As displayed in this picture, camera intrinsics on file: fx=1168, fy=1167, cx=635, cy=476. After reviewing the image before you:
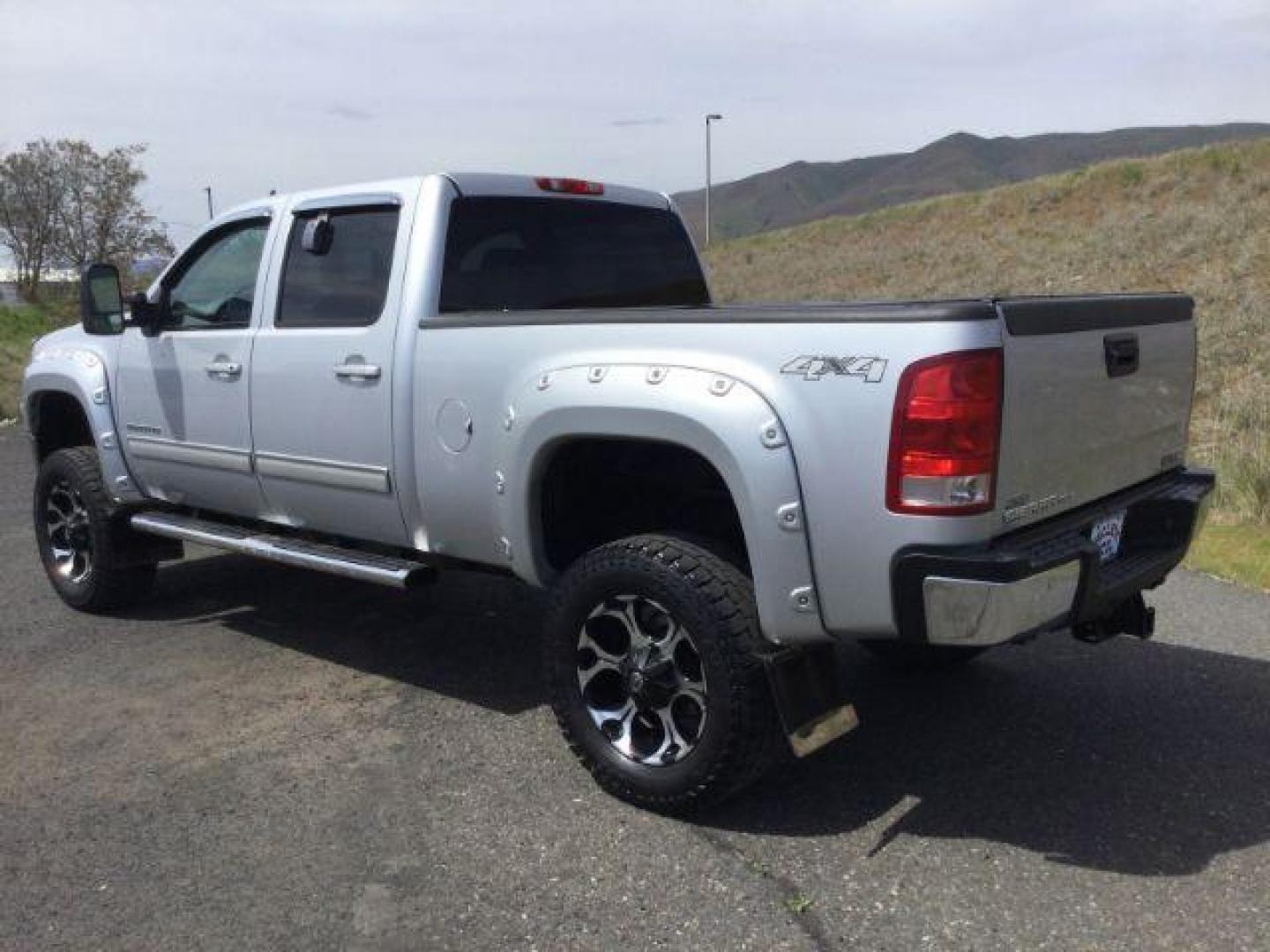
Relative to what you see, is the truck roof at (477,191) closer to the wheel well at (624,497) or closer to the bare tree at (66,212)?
the wheel well at (624,497)

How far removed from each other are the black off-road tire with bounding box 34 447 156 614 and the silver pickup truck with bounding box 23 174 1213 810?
32 cm

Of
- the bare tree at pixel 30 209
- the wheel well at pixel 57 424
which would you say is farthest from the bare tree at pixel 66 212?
the wheel well at pixel 57 424

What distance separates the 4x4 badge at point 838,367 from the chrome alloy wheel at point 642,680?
0.88 m

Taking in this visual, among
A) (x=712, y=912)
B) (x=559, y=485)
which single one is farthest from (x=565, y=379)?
(x=712, y=912)

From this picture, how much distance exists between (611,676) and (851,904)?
1.09 m

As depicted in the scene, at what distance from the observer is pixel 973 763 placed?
13.3 feet

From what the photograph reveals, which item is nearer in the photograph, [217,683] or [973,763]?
[973,763]

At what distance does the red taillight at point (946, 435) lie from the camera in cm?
295

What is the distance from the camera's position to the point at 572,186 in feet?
16.3

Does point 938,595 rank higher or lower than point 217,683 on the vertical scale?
higher

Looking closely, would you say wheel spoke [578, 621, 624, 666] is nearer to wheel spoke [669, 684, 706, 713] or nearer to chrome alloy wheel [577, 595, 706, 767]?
chrome alloy wheel [577, 595, 706, 767]

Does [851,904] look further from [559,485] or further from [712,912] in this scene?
[559,485]

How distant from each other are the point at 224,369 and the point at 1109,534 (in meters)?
3.58

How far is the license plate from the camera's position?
3.55m
